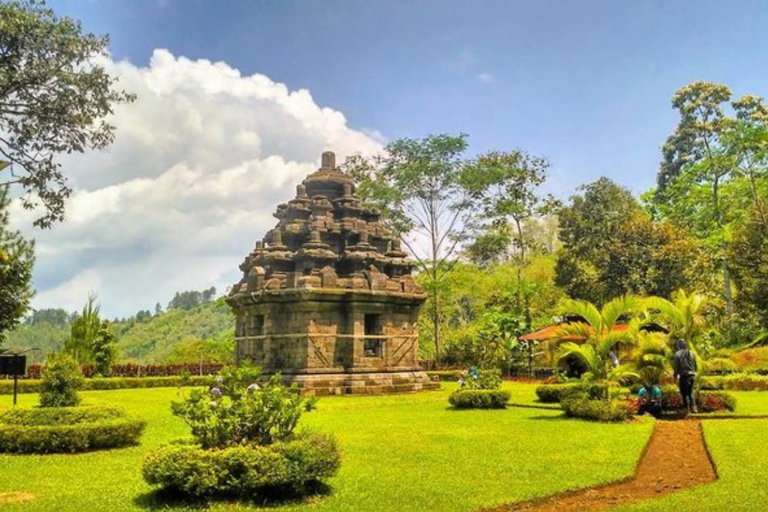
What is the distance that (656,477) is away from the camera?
29.6ft


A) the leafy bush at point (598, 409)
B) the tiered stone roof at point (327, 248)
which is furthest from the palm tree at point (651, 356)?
the tiered stone roof at point (327, 248)

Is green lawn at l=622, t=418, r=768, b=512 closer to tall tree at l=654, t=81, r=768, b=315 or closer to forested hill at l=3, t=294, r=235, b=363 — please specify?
tall tree at l=654, t=81, r=768, b=315

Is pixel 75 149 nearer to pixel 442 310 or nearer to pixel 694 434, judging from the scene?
pixel 694 434

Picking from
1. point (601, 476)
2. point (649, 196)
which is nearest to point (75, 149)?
point (601, 476)

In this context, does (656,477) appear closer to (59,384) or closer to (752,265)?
(59,384)

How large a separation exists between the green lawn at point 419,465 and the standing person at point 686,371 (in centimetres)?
198

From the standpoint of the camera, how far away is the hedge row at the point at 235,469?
6984 mm

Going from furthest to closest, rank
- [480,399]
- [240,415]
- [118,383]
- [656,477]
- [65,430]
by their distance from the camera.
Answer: [118,383] → [480,399] → [65,430] → [656,477] → [240,415]

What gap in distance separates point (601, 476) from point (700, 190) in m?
39.0

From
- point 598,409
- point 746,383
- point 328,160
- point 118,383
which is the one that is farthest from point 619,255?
point 118,383

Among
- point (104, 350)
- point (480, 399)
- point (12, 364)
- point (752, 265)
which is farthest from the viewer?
point (104, 350)

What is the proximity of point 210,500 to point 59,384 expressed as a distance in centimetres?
637

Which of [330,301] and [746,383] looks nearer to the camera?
[330,301]

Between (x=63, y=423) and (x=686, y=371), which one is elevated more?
(x=686, y=371)
